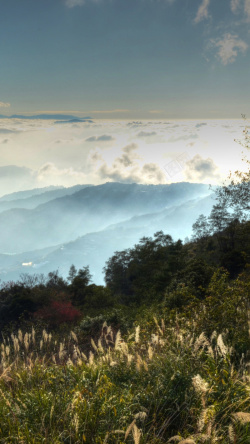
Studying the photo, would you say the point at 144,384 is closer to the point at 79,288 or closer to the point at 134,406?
the point at 134,406

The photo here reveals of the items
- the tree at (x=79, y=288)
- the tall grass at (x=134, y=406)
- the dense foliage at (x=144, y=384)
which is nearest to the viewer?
the tall grass at (x=134, y=406)

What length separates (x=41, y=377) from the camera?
15.8 feet

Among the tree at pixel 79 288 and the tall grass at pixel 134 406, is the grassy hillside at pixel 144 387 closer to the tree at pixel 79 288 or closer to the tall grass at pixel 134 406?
the tall grass at pixel 134 406

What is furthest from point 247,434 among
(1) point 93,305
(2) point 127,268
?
(2) point 127,268

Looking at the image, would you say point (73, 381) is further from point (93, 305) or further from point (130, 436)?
point (93, 305)

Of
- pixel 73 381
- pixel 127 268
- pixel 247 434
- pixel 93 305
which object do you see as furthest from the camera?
pixel 127 268

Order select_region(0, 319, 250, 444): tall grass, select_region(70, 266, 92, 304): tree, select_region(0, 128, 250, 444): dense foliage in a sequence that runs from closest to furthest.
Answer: select_region(0, 319, 250, 444): tall grass → select_region(0, 128, 250, 444): dense foliage → select_region(70, 266, 92, 304): tree

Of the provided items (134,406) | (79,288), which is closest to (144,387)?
(134,406)

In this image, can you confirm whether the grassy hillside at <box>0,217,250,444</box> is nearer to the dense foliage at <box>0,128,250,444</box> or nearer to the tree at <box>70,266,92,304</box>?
the dense foliage at <box>0,128,250,444</box>

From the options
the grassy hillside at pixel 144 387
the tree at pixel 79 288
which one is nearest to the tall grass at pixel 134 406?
the grassy hillside at pixel 144 387

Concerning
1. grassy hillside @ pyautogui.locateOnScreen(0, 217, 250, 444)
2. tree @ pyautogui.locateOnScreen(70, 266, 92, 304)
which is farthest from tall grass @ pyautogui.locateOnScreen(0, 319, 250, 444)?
tree @ pyautogui.locateOnScreen(70, 266, 92, 304)

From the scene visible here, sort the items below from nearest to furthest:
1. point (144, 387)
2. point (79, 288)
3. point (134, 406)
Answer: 1. point (134, 406)
2. point (144, 387)
3. point (79, 288)

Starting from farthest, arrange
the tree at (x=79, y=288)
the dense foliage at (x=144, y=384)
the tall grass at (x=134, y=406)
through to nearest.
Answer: the tree at (x=79, y=288)
the dense foliage at (x=144, y=384)
the tall grass at (x=134, y=406)

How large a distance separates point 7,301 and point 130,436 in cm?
2681
